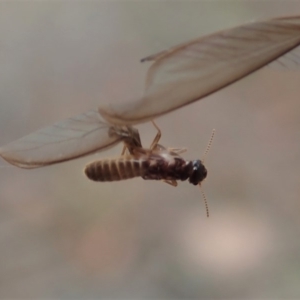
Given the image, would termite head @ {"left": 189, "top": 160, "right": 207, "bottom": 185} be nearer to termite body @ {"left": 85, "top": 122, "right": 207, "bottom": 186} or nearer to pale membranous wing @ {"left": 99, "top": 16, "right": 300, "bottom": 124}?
termite body @ {"left": 85, "top": 122, "right": 207, "bottom": 186}

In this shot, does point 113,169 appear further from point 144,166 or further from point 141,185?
point 141,185

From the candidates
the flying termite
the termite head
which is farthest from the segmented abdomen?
the flying termite

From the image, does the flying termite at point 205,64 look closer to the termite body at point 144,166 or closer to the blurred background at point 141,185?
the termite body at point 144,166

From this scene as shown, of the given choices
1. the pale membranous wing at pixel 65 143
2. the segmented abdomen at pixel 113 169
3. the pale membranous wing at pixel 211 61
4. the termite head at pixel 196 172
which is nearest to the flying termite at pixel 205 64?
the pale membranous wing at pixel 211 61

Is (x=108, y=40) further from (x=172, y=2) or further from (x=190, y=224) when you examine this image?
(x=190, y=224)

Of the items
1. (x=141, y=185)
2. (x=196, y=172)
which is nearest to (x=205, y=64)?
(x=196, y=172)

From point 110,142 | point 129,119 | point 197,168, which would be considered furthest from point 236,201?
point 129,119

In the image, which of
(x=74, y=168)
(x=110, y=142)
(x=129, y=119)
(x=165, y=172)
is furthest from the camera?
(x=74, y=168)
